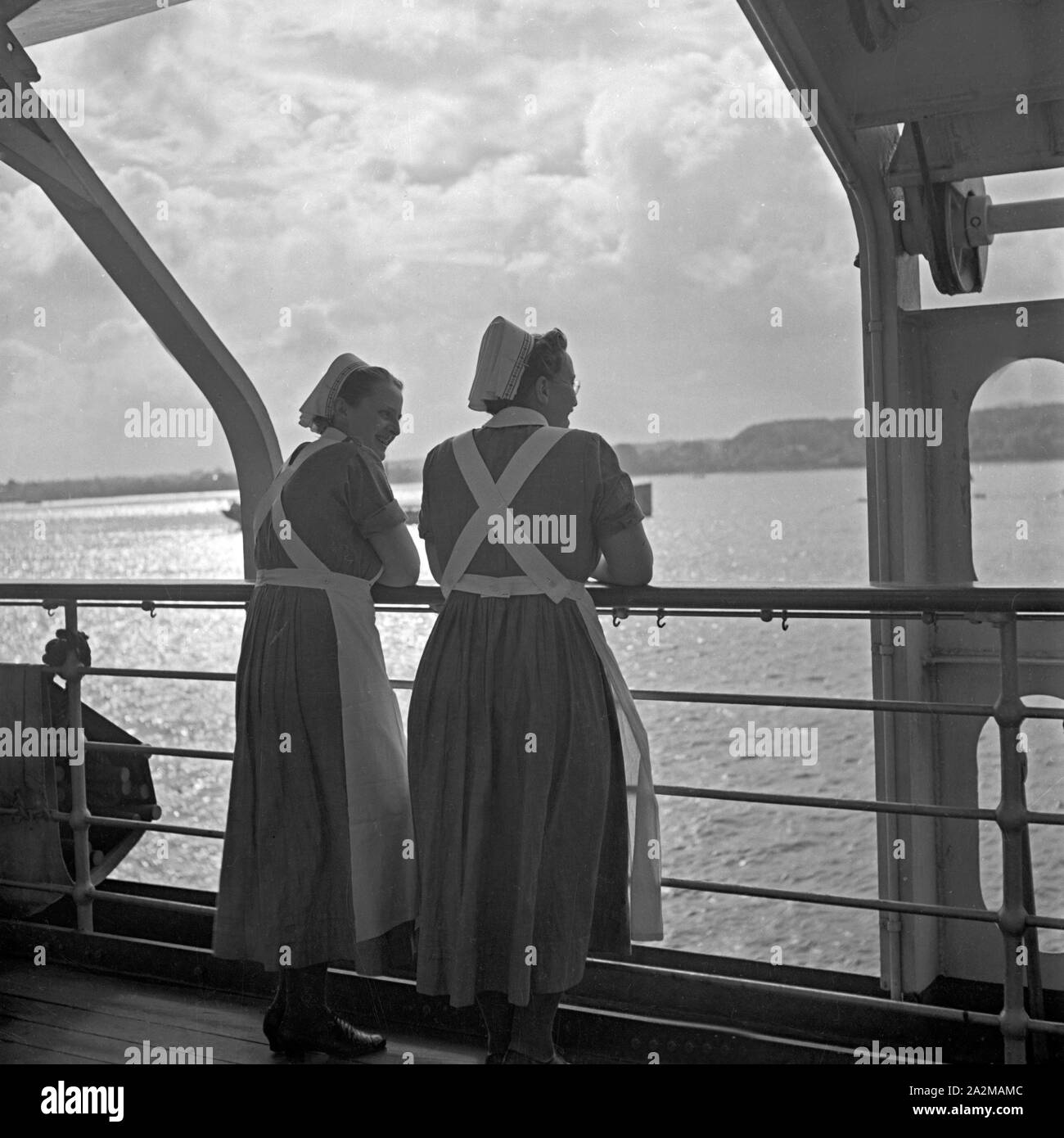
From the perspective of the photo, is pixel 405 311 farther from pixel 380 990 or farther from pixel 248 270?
pixel 380 990

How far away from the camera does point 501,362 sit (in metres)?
2.03

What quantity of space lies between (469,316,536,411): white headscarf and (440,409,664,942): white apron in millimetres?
46

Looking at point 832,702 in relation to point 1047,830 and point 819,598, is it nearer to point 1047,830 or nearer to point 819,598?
point 819,598

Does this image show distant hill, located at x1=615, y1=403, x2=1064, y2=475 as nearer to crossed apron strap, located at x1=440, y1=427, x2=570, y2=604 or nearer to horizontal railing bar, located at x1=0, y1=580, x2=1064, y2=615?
horizontal railing bar, located at x1=0, y1=580, x2=1064, y2=615

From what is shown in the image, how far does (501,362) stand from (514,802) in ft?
2.43

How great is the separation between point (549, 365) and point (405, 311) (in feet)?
155

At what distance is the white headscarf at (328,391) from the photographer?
7.20ft

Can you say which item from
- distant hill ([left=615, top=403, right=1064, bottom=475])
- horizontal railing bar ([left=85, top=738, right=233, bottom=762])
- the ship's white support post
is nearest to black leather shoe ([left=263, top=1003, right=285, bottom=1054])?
horizontal railing bar ([left=85, top=738, right=233, bottom=762])

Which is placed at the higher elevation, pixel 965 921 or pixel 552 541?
pixel 552 541

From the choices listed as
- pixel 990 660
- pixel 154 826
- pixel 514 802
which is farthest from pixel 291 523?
pixel 990 660

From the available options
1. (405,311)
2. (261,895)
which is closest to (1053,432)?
(261,895)

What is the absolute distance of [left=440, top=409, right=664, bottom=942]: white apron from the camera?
2.01 metres

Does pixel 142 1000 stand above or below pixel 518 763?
below

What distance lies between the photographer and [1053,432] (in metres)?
4.51
